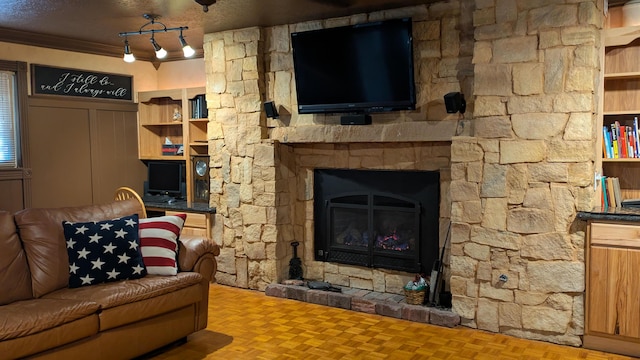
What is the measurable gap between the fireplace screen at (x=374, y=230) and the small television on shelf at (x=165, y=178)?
1942mm

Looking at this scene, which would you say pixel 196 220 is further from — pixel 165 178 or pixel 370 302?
pixel 370 302

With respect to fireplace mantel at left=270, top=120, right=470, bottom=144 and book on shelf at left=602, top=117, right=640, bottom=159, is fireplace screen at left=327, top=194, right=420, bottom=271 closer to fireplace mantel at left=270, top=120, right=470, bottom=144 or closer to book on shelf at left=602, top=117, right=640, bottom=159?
fireplace mantel at left=270, top=120, right=470, bottom=144

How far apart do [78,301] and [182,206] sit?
250 cm

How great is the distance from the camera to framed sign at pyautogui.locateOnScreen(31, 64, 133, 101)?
5.41 m

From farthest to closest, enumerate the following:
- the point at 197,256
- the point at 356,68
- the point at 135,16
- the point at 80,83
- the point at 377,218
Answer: the point at 80,83, the point at 377,218, the point at 135,16, the point at 356,68, the point at 197,256

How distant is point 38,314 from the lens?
112 inches

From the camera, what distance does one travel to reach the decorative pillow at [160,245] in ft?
11.9

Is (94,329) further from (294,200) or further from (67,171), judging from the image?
(67,171)

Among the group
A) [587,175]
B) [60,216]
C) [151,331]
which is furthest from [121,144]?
[587,175]

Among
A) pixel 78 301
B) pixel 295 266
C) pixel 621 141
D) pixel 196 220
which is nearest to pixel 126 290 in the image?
pixel 78 301

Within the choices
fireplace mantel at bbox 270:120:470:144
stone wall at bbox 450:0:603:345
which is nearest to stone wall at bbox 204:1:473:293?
fireplace mantel at bbox 270:120:470:144

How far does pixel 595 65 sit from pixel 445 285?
1941mm

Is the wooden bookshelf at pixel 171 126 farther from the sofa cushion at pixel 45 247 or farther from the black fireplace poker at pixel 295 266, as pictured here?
the sofa cushion at pixel 45 247

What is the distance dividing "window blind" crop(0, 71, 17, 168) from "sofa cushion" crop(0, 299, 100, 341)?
2584 millimetres
